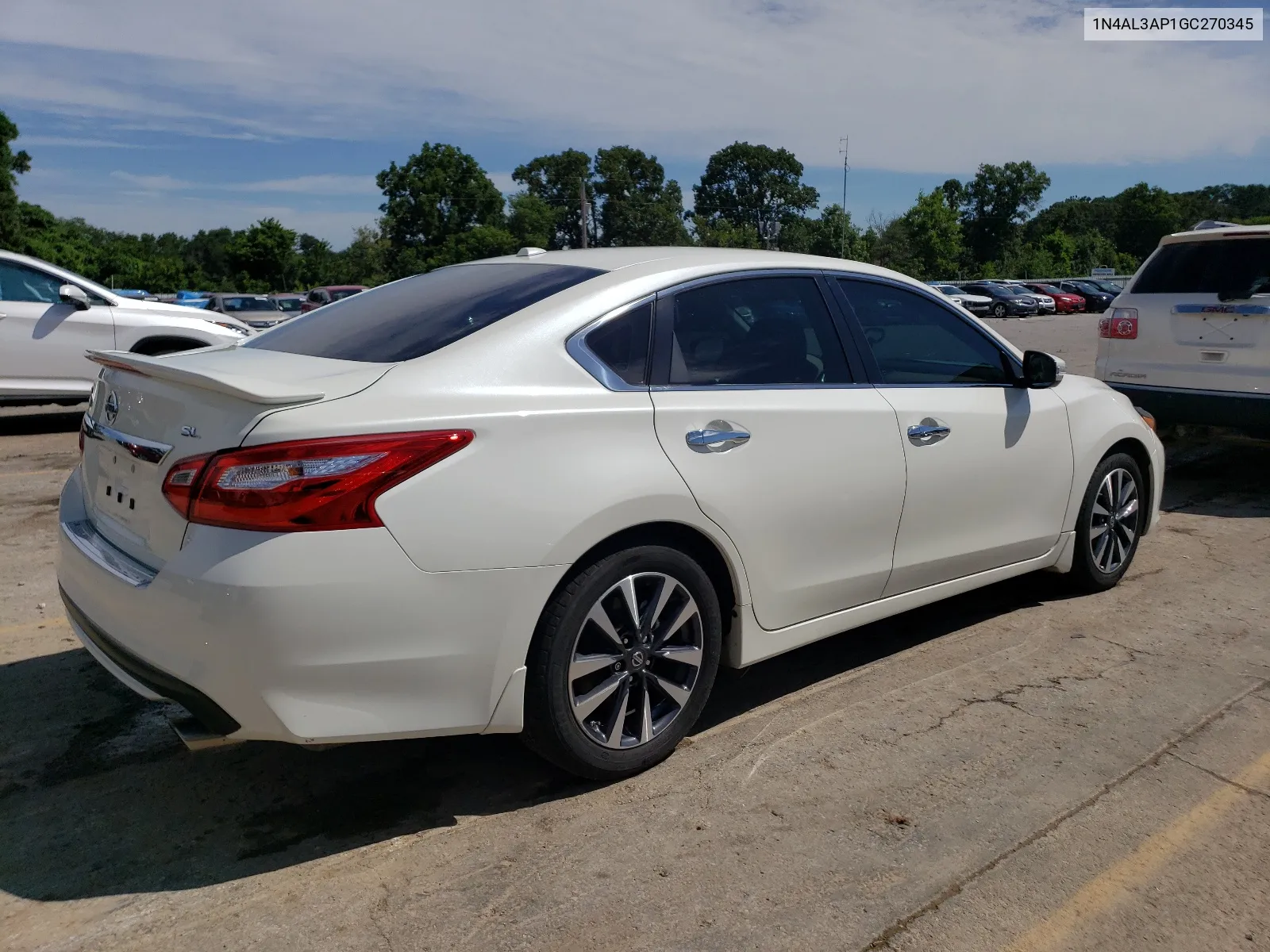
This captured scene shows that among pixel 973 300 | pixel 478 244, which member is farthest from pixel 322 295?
pixel 478 244

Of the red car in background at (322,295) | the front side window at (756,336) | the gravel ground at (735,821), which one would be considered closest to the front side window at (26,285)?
the gravel ground at (735,821)

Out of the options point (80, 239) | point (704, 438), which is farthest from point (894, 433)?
point (80, 239)

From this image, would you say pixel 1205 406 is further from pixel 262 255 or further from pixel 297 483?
pixel 262 255

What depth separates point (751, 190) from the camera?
8869 cm

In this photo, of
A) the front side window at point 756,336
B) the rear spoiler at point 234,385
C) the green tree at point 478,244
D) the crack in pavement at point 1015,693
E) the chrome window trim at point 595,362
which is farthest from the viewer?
the green tree at point 478,244

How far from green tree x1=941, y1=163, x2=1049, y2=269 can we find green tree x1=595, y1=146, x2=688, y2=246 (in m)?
33.4

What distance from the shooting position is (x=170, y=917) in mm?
2604

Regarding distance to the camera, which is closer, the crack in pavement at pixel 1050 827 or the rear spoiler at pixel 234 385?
the crack in pavement at pixel 1050 827

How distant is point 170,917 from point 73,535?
4.07ft

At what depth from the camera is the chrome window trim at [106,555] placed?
112 inches

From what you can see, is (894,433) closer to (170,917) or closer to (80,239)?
(170,917)

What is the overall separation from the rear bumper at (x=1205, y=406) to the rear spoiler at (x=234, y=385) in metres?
6.09

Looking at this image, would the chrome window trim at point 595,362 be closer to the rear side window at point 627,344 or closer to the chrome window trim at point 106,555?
the rear side window at point 627,344

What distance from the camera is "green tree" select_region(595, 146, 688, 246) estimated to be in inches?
2975
